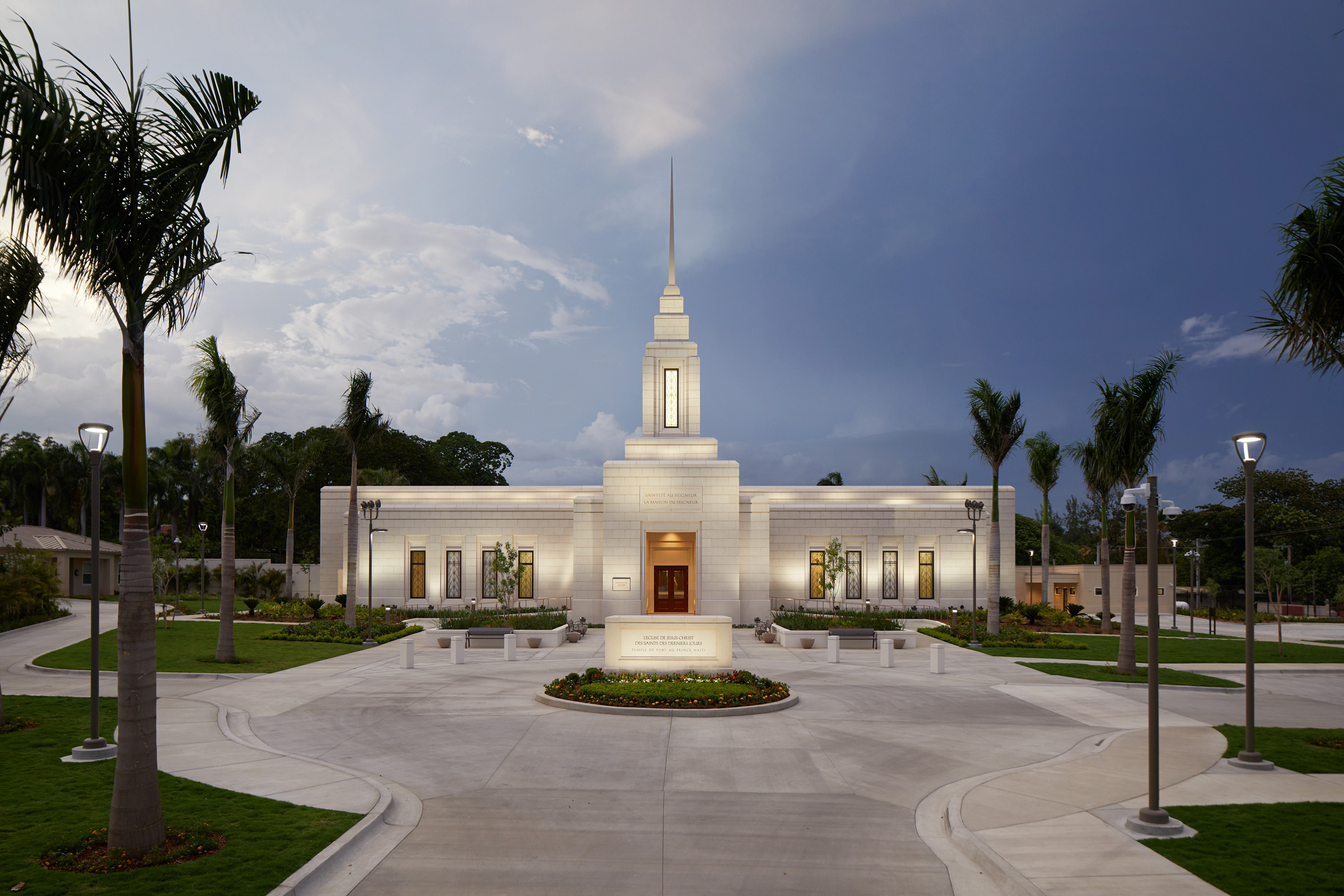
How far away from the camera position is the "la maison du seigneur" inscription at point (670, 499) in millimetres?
35812

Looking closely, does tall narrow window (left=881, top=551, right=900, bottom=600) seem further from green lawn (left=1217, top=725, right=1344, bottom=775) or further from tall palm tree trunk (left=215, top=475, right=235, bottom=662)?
tall palm tree trunk (left=215, top=475, right=235, bottom=662)

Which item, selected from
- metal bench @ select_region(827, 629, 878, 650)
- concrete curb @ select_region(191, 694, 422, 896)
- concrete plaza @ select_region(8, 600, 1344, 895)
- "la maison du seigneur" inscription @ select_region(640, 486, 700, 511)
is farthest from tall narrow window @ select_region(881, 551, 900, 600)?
concrete curb @ select_region(191, 694, 422, 896)

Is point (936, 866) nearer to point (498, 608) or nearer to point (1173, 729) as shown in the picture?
point (1173, 729)

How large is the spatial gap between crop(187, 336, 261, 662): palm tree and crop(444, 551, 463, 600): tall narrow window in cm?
1773

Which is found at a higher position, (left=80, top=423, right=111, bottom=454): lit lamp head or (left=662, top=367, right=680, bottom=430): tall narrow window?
(left=662, top=367, right=680, bottom=430): tall narrow window

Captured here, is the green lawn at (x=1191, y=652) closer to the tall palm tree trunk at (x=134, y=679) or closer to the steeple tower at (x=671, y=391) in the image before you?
the steeple tower at (x=671, y=391)

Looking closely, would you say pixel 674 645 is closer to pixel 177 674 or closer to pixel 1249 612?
pixel 1249 612

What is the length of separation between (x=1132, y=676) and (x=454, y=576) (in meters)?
30.9

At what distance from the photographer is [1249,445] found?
11.0 meters

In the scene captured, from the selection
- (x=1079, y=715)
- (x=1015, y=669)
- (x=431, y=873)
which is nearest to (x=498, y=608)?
(x=1015, y=669)

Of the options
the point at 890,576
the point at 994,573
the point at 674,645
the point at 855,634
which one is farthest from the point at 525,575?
the point at 994,573

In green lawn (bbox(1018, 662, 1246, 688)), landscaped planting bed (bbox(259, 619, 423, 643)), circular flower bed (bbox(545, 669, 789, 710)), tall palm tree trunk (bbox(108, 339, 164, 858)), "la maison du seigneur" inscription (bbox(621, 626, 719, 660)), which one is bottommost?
landscaped planting bed (bbox(259, 619, 423, 643))

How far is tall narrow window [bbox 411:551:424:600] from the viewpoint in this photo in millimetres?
39875

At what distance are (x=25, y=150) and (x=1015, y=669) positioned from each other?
24109 mm
